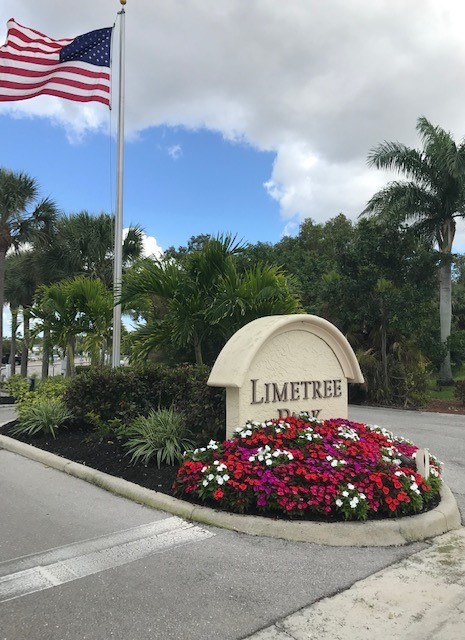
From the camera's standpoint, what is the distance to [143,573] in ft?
11.4

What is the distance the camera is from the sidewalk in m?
2.81

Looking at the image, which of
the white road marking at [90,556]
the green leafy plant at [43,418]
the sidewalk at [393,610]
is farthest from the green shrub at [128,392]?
the sidewalk at [393,610]

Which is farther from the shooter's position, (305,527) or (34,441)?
(34,441)

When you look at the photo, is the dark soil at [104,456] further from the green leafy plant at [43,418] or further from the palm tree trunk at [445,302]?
the palm tree trunk at [445,302]

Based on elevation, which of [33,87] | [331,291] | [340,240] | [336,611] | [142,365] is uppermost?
[33,87]

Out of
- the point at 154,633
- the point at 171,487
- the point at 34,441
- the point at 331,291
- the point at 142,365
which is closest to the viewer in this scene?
the point at 154,633

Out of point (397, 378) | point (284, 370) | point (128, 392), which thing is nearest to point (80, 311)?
point (128, 392)

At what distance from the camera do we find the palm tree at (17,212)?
20438 mm

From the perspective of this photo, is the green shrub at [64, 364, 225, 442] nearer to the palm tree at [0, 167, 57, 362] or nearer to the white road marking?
the white road marking

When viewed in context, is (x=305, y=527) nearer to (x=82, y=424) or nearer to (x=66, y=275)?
(x=82, y=424)

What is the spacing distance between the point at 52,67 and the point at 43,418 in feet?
23.6

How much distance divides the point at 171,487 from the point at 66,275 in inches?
663

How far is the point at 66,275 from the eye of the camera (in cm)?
2044

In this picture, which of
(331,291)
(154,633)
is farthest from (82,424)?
(331,291)
